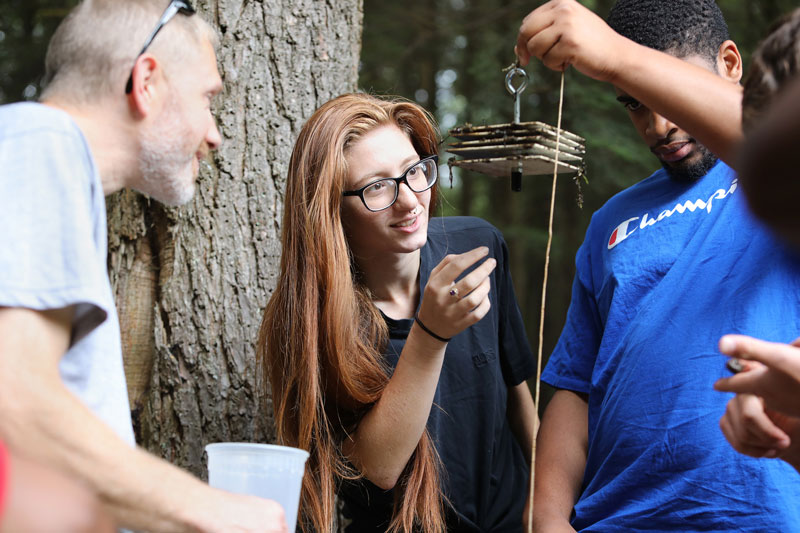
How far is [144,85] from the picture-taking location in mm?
1888

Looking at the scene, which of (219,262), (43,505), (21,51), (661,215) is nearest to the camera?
(43,505)

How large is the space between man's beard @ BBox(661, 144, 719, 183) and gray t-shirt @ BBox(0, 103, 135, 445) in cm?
177

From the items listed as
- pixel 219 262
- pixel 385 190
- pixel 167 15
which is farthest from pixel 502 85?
pixel 167 15

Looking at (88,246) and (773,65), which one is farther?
(88,246)

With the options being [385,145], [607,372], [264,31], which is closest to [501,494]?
[607,372]

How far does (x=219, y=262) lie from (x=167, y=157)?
126cm

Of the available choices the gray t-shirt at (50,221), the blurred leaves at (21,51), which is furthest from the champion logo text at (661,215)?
the blurred leaves at (21,51)

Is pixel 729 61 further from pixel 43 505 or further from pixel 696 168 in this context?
pixel 43 505

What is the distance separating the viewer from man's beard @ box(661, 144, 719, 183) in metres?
2.32

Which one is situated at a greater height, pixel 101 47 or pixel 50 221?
pixel 101 47

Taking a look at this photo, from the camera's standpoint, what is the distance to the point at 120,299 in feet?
10.4

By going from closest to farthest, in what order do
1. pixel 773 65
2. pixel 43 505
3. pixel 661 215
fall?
pixel 43 505, pixel 773 65, pixel 661 215

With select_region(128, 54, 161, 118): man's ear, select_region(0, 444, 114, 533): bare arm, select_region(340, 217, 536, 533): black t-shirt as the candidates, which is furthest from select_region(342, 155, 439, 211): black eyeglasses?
select_region(0, 444, 114, 533): bare arm

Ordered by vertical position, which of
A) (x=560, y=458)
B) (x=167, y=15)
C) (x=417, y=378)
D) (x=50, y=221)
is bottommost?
(x=560, y=458)
